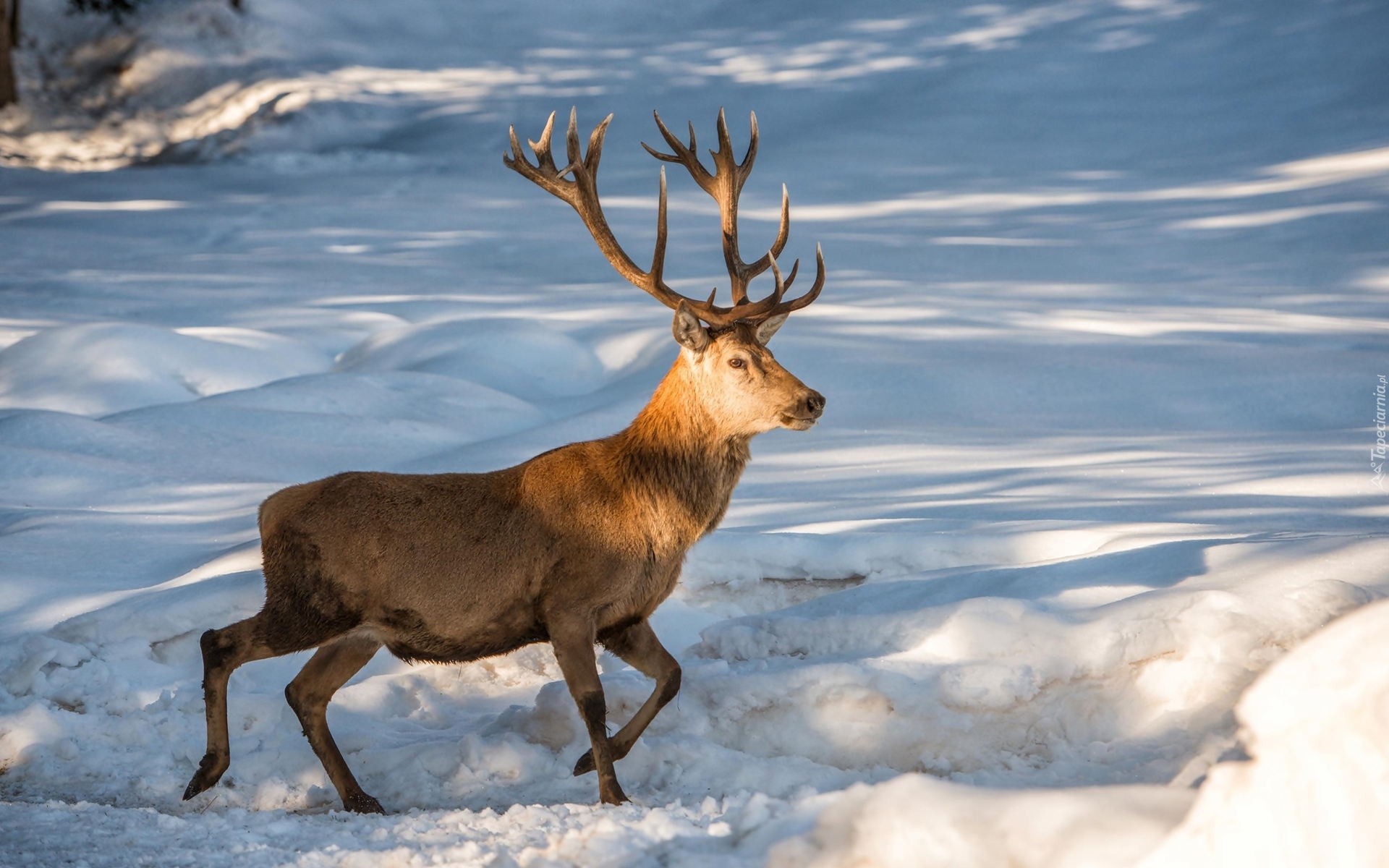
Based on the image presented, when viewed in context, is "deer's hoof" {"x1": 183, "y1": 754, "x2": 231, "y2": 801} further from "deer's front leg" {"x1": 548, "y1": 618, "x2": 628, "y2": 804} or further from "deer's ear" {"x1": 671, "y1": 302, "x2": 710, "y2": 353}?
"deer's ear" {"x1": 671, "y1": 302, "x2": 710, "y2": 353}

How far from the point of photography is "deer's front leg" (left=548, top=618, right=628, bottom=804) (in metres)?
4.45

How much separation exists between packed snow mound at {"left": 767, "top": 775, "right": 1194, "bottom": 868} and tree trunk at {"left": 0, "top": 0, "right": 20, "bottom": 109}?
84.0ft

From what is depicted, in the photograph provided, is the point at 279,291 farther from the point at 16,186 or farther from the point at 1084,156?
the point at 1084,156

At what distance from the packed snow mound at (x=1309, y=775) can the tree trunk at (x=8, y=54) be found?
1032 inches

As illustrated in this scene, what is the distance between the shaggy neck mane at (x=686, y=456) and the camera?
4820 millimetres

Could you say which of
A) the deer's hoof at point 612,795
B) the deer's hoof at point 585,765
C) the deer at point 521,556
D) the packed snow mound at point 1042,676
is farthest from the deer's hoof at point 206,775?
the packed snow mound at point 1042,676

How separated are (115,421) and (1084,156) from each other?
53.7ft

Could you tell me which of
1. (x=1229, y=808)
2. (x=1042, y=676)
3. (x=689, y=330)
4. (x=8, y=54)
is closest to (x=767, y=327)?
(x=689, y=330)

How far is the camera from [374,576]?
15.0ft

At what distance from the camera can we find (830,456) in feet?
28.0

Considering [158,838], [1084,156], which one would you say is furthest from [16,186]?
[158,838]

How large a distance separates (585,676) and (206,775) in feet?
4.47

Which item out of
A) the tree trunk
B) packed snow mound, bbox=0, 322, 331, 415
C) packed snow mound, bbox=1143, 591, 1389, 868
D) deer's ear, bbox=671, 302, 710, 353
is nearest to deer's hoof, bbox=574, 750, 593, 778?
deer's ear, bbox=671, 302, 710, 353

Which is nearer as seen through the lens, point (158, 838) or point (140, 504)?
point (158, 838)
